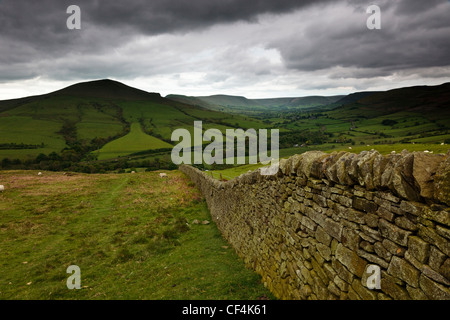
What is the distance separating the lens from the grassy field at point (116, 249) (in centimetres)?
884

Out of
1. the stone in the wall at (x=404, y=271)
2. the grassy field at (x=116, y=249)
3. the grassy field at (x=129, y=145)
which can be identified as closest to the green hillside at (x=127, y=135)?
the grassy field at (x=129, y=145)

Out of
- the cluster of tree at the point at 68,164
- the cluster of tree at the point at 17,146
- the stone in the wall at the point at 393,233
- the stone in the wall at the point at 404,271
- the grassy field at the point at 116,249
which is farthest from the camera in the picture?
the cluster of tree at the point at 17,146

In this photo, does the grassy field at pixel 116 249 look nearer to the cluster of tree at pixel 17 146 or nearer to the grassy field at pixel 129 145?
the grassy field at pixel 129 145

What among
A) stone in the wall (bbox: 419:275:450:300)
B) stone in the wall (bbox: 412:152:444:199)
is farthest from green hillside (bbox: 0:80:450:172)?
stone in the wall (bbox: 419:275:450:300)

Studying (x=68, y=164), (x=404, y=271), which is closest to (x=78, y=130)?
(x=68, y=164)

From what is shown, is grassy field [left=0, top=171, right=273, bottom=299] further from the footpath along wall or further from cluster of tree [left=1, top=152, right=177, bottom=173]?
cluster of tree [left=1, top=152, right=177, bottom=173]

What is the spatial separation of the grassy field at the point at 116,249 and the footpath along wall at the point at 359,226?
2.29m

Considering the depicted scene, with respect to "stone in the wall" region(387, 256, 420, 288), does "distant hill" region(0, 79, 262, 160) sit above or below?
above

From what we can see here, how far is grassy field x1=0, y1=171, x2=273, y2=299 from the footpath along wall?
229cm

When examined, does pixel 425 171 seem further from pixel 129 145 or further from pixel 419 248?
pixel 129 145

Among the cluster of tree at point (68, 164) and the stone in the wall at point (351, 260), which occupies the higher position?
the stone in the wall at point (351, 260)

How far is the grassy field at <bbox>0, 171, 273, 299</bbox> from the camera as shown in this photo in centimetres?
884
